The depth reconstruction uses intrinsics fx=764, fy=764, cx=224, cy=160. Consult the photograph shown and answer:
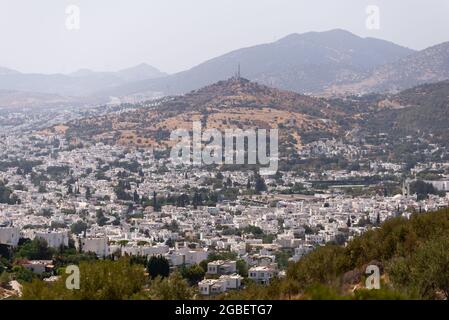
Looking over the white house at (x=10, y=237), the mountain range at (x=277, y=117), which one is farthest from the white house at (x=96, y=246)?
the mountain range at (x=277, y=117)

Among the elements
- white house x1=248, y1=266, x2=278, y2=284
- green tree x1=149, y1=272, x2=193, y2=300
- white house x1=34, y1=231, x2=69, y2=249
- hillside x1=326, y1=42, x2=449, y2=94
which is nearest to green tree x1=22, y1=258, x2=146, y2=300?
green tree x1=149, y1=272, x2=193, y2=300

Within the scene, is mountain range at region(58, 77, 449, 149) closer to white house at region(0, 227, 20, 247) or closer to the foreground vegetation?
white house at region(0, 227, 20, 247)

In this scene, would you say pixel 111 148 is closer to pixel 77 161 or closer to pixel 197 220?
pixel 77 161

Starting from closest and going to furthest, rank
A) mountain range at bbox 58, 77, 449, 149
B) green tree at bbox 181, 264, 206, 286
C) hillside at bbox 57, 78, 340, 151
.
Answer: green tree at bbox 181, 264, 206, 286
mountain range at bbox 58, 77, 449, 149
hillside at bbox 57, 78, 340, 151

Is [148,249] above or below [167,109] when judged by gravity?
below

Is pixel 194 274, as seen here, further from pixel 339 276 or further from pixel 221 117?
pixel 221 117

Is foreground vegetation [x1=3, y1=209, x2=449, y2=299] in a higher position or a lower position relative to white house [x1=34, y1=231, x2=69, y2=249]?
higher

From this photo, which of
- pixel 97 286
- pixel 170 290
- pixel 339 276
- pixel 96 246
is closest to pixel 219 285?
pixel 339 276

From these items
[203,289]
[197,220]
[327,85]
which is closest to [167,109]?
[197,220]

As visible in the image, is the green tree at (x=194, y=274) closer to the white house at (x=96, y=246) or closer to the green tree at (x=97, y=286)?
the white house at (x=96, y=246)

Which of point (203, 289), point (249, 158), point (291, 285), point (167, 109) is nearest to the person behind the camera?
point (291, 285)

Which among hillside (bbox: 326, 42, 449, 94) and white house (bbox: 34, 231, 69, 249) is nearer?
white house (bbox: 34, 231, 69, 249)
